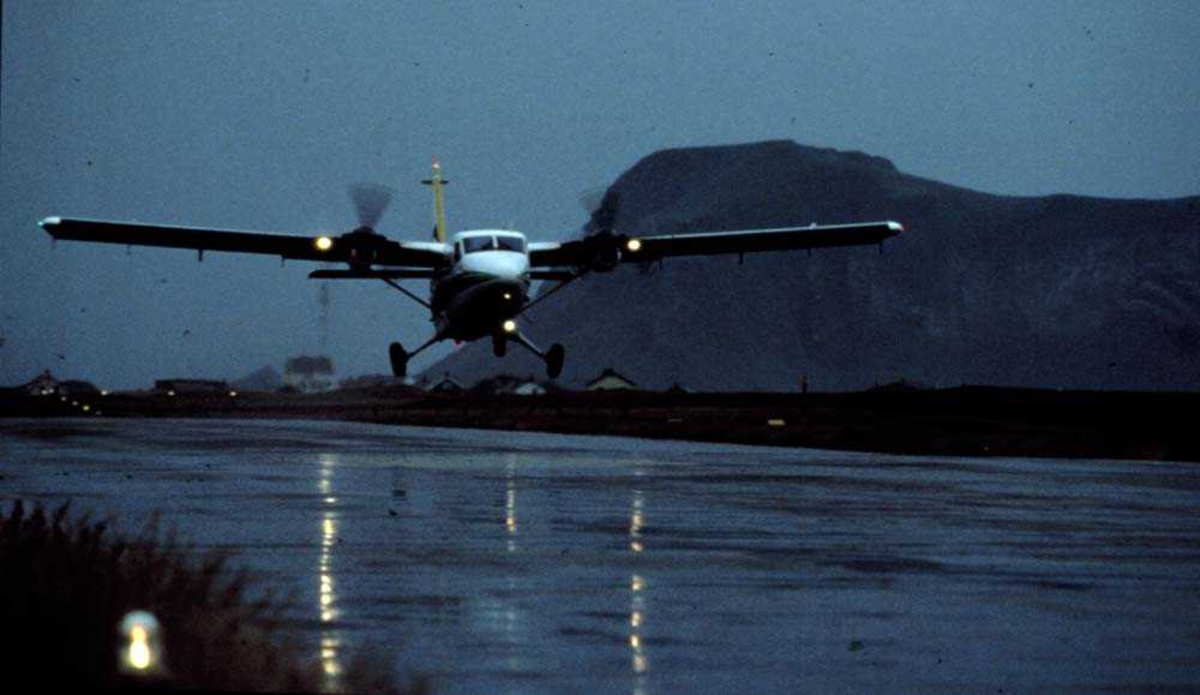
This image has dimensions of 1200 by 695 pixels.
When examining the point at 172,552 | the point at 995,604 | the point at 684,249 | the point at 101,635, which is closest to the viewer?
the point at 101,635

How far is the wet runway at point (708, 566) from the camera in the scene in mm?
10453

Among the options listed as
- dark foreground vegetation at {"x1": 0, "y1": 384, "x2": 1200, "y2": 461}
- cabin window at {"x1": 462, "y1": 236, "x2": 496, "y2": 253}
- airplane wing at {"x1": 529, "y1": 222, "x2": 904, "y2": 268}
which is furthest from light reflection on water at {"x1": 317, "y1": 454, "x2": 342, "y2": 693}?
airplane wing at {"x1": 529, "y1": 222, "x2": 904, "y2": 268}

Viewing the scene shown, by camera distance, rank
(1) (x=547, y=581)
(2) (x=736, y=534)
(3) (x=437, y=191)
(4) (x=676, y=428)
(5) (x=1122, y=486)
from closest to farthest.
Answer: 1. (1) (x=547, y=581)
2. (2) (x=736, y=534)
3. (5) (x=1122, y=486)
4. (4) (x=676, y=428)
5. (3) (x=437, y=191)

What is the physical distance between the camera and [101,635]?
8.62 metres

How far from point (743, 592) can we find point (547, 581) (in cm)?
159

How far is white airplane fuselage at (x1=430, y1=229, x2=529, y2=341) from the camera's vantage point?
2106 inches

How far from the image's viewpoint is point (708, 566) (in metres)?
15.7

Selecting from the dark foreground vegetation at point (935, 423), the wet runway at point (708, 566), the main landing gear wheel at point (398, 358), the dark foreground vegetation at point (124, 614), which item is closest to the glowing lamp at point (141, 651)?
the dark foreground vegetation at point (124, 614)

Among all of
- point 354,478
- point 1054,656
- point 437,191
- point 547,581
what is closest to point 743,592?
point 547,581

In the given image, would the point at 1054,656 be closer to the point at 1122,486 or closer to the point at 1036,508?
the point at 1036,508

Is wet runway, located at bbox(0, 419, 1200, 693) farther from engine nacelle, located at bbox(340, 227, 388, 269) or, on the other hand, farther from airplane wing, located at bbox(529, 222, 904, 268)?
airplane wing, located at bbox(529, 222, 904, 268)

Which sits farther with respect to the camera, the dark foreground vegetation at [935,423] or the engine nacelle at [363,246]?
the engine nacelle at [363,246]

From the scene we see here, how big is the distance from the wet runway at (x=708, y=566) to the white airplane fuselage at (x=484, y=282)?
20725mm

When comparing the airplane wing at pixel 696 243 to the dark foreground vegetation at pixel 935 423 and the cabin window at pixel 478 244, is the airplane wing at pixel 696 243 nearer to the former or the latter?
the cabin window at pixel 478 244
